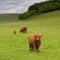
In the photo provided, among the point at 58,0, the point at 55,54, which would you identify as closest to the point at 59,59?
the point at 55,54

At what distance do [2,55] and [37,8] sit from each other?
49024mm

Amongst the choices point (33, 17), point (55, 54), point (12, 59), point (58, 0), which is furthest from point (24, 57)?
point (58, 0)

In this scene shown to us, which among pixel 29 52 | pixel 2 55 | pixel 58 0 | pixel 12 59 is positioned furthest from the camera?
pixel 58 0

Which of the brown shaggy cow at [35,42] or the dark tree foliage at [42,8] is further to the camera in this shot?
the dark tree foliage at [42,8]

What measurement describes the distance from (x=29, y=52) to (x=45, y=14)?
46.6m

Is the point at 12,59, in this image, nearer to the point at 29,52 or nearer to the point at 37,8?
the point at 29,52

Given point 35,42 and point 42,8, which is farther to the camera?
point 42,8

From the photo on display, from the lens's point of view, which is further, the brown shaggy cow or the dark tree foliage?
the dark tree foliage

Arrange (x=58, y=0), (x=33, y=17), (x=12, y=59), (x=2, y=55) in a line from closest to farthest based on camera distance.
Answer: (x=12, y=59) → (x=2, y=55) → (x=33, y=17) → (x=58, y=0)

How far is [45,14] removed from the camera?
64.6 meters

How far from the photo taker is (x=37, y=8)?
65.7 metres

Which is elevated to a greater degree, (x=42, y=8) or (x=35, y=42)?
(x=35, y=42)

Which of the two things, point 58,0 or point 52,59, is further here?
point 58,0

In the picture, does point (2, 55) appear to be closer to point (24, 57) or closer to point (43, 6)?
point (24, 57)
